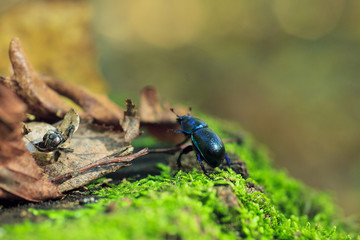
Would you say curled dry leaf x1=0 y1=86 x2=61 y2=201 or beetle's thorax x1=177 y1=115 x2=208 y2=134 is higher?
beetle's thorax x1=177 y1=115 x2=208 y2=134

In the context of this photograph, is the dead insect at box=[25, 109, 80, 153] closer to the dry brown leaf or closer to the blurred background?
the dry brown leaf

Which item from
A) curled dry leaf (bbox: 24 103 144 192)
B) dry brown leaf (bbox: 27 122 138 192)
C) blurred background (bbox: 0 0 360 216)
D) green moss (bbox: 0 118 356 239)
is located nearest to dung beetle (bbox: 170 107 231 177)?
green moss (bbox: 0 118 356 239)

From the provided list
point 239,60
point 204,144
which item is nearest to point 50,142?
point 204,144

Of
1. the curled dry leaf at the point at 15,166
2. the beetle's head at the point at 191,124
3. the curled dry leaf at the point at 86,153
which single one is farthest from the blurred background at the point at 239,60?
the curled dry leaf at the point at 15,166

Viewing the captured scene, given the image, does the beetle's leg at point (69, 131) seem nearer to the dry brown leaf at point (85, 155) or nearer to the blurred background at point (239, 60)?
the dry brown leaf at point (85, 155)

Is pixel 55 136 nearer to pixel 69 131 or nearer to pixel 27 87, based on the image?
pixel 69 131
